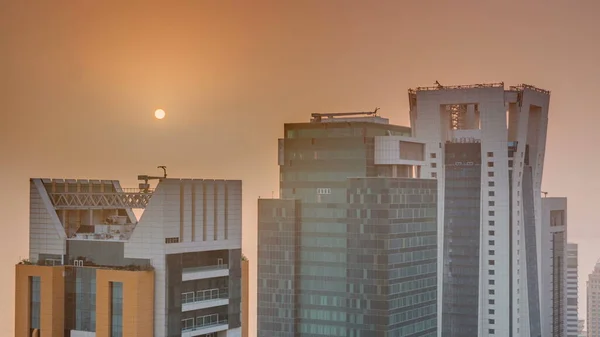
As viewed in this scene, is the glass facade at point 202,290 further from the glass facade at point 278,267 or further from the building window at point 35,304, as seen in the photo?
the glass facade at point 278,267

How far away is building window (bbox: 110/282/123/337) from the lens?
77.1 metres

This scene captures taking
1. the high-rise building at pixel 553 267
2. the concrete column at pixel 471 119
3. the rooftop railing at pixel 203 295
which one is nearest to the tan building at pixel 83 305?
the rooftop railing at pixel 203 295

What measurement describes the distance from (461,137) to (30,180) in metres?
89.2

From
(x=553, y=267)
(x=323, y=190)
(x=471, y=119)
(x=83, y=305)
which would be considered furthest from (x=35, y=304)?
→ (x=553, y=267)

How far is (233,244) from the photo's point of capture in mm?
83875

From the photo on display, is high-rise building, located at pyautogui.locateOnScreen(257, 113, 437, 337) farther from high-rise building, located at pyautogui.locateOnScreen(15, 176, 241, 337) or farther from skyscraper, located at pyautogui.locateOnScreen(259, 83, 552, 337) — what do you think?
skyscraper, located at pyautogui.locateOnScreen(259, 83, 552, 337)

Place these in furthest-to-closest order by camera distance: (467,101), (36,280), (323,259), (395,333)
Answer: (467,101) < (323,259) < (395,333) < (36,280)

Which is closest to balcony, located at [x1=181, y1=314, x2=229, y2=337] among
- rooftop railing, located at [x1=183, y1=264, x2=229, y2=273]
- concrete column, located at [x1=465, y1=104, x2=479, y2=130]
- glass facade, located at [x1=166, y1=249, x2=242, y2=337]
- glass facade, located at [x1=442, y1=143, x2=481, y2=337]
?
glass facade, located at [x1=166, y1=249, x2=242, y2=337]

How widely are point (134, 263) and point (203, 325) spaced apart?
23.2 ft

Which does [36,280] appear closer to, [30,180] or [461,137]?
[30,180]

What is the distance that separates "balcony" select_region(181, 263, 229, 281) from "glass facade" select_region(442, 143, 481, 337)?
80.6m

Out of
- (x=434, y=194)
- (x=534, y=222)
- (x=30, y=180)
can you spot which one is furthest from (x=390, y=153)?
(x=534, y=222)

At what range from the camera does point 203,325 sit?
8100 cm

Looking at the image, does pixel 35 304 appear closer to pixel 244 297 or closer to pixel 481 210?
pixel 244 297
